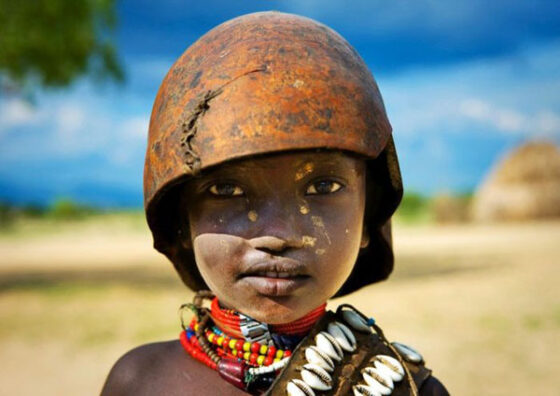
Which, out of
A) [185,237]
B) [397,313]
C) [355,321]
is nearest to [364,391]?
[355,321]

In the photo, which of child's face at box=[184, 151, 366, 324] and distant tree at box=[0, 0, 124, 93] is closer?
child's face at box=[184, 151, 366, 324]

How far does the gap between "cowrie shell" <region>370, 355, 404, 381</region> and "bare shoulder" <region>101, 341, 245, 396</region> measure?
0.57 metres

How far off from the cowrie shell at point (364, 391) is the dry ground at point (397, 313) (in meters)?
3.53

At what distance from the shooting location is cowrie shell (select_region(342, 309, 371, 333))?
205 cm

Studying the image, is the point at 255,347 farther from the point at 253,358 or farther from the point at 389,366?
the point at 389,366

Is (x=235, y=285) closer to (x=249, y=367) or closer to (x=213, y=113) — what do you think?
(x=249, y=367)

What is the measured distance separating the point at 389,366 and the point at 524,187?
22.3 metres

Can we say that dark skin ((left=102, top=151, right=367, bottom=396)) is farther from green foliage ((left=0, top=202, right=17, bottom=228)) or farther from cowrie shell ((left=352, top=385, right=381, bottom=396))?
green foliage ((left=0, top=202, right=17, bottom=228))

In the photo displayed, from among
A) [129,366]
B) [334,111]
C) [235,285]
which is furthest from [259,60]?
[129,366]

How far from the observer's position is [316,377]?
176 cm

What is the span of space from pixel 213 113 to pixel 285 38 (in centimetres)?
37

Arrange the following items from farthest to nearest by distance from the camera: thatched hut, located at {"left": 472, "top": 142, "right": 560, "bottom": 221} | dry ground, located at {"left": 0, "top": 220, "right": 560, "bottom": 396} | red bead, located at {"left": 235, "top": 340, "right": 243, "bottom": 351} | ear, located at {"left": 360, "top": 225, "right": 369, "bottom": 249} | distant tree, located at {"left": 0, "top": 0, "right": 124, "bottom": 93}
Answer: thatched hut, located at {"left": 472, "top": 142, "right": 560, "bottom": 221} → distant tree, located at {"left": 0, "top": 0, "right": 124, "bottom": 93} → dry ground, located at {"left": 0, "top": 220, "right": 560, "bottom": 396} → ear, located at {"left": 360, "top": 225, "right": 369, "bottom": 249} → red bead, located at {"left": 235, "top": 340, "right": 243, "bottom": 351}

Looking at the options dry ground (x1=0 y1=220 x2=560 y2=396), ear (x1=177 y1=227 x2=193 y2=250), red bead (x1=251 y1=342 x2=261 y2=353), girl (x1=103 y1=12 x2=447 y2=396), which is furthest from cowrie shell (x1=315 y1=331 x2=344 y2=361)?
dry ground (x1=0 y1=220 x2=560 y2=396)

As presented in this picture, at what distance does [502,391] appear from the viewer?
4996mm
